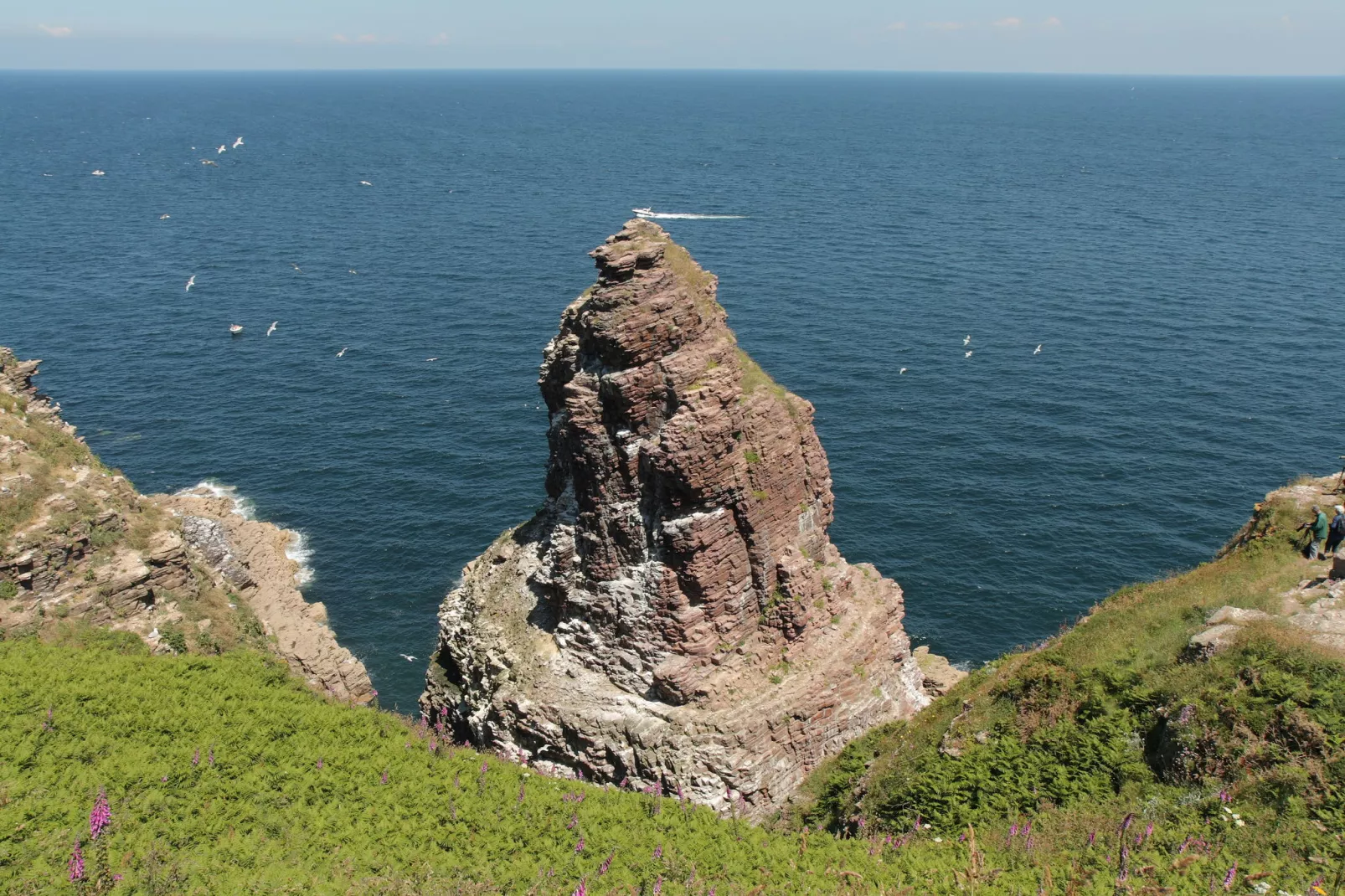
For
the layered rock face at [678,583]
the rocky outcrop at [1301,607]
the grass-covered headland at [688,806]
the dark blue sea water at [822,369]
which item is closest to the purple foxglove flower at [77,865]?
the grass-covered headland at [688,806]

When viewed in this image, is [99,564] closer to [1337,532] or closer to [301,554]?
[301,554]

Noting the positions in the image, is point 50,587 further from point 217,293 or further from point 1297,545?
point 217,293

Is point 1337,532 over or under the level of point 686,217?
under

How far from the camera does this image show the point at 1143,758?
89.9 feet

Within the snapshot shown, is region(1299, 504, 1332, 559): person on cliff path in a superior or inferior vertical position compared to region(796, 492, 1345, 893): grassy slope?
superior

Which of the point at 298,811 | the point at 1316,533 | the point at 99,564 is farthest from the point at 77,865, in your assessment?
the point at 1316,533

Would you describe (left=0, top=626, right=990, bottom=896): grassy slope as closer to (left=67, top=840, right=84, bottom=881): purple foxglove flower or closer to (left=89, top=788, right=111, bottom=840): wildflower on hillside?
(left=67, top=840, right=84, bottom=881): purple foxglove flower

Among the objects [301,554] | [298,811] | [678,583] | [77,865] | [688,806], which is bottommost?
[301,554]

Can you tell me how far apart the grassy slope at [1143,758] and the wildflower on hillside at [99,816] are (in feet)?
65.7

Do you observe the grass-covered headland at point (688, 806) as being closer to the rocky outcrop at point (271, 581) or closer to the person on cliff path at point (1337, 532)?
the person on cliff path at point (1337, 532)

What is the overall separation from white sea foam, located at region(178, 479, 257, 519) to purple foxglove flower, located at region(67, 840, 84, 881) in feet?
194

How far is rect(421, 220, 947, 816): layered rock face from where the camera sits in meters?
36.0

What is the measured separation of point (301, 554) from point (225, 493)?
12187 mm

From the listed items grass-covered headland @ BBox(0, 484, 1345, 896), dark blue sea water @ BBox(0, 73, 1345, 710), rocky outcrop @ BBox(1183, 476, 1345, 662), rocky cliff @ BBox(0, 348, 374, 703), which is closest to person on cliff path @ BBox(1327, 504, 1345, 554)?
rocky outcrop @ BBox(1183, 476, 1345, 662)
